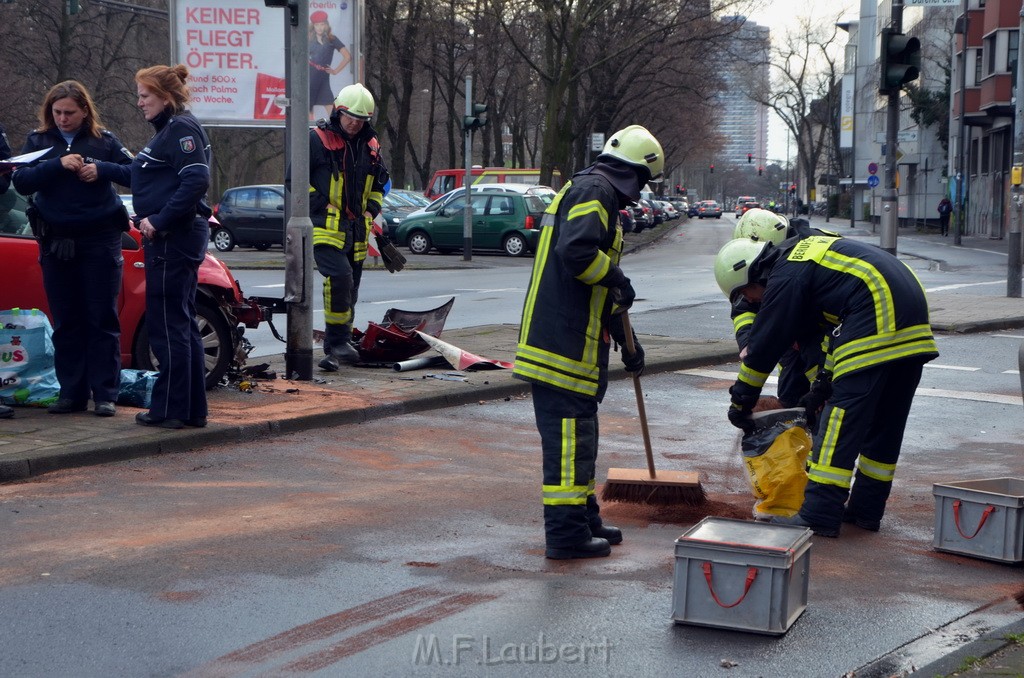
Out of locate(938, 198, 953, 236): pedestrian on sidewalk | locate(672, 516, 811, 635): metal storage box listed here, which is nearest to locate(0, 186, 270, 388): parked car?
locate(672, 516, 811, 635): metal storage box

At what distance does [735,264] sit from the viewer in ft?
20.4

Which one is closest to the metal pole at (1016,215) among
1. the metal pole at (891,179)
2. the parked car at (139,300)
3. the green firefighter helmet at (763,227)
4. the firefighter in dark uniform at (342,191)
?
the metal pole at (891,179)

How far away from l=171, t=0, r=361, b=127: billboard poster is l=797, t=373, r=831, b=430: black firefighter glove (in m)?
9.07

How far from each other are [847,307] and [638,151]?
120cm

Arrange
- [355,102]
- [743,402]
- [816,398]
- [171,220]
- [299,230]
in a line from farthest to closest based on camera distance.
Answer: [355,102] → [299,230] → [171,220] → [816,398] → [743,402]

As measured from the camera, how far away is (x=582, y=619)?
4.48 meters

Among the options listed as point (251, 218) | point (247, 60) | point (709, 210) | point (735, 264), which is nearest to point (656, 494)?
point (735, 264)

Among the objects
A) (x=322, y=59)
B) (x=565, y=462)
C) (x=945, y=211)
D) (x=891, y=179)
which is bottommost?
(x=565, y=462)

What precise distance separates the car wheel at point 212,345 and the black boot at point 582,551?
14.1 ft

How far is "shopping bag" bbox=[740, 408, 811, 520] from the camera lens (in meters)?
5.91

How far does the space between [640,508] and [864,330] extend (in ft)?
4.61

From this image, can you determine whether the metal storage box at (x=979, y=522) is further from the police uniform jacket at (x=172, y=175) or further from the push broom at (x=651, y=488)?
the police uniform jacket at (x=172, y=175)

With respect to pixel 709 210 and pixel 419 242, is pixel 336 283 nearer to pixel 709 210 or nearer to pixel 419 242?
pixel 419 242

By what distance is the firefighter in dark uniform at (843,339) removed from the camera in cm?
554
